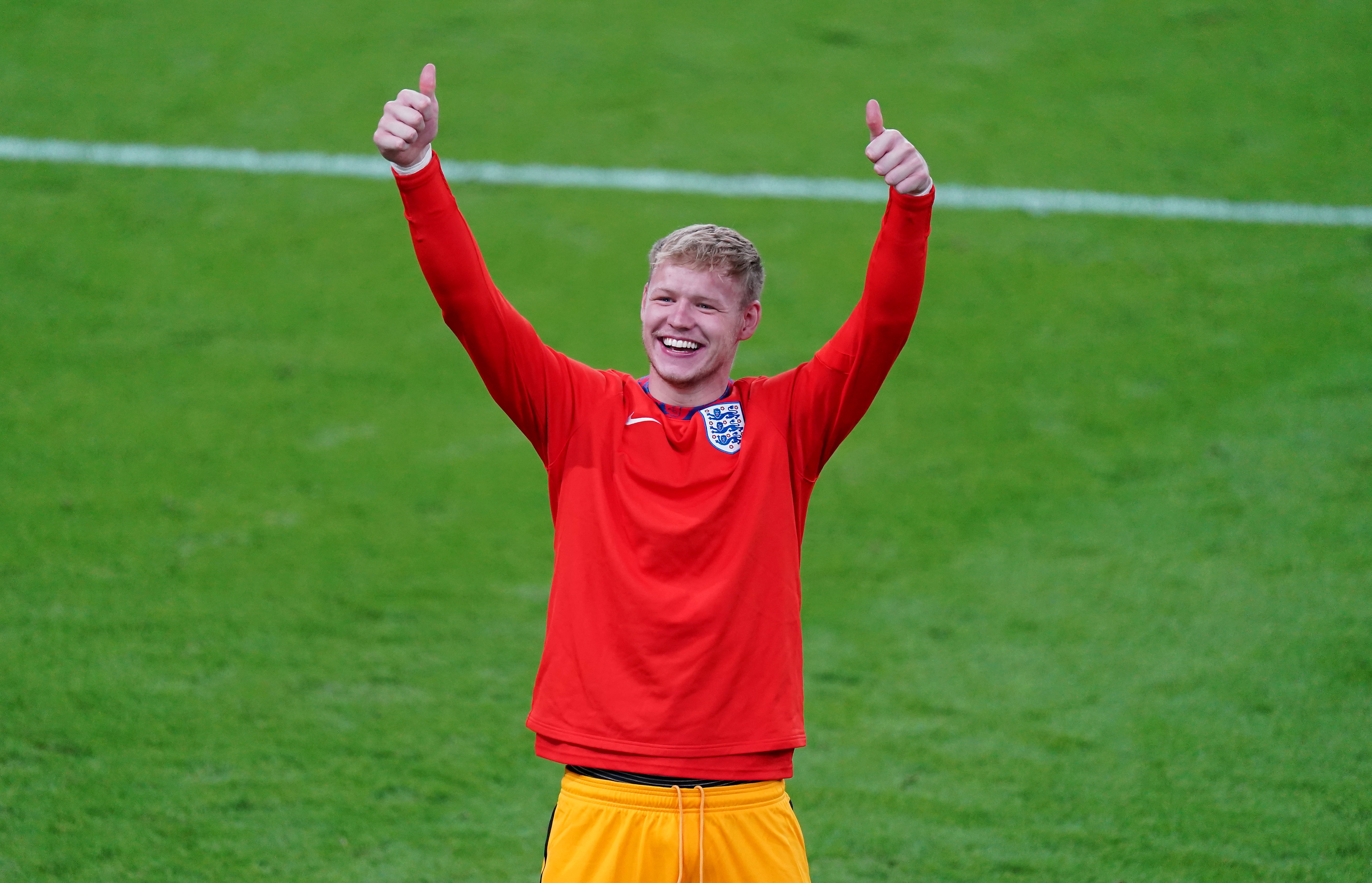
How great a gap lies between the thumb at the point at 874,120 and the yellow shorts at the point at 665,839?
122cm

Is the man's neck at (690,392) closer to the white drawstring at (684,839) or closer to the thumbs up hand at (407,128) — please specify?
the thumbs up hand at (407,128)

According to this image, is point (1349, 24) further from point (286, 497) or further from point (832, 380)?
point (832, 380)

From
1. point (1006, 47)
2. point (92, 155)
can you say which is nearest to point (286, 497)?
point (92, 155)

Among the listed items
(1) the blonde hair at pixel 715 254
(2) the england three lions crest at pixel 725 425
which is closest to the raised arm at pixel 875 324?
(2) the england three lions crest at pixel 725 425

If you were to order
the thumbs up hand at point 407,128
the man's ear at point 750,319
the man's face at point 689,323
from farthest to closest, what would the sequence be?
the man's ear at point 750,319
the man's face at point 689,323
the thumbs up hand at point 407,128

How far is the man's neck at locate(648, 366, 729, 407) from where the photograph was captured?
2777 mm

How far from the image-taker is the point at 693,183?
791cm

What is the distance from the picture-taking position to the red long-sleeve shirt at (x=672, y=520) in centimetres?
261

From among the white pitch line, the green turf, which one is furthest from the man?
the white pitch line

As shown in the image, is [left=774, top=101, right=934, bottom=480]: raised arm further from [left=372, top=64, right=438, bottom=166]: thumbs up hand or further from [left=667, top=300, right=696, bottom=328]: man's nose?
[left=372, top=64, right=438, bottom=166]: thumbs up hand

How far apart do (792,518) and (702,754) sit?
480 mm

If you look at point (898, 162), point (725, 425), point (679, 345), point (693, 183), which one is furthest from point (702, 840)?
point (693, 183)

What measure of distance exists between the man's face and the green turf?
2003 millimetres

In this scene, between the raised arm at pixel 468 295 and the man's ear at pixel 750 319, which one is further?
the man's ear at pixel 750 319
